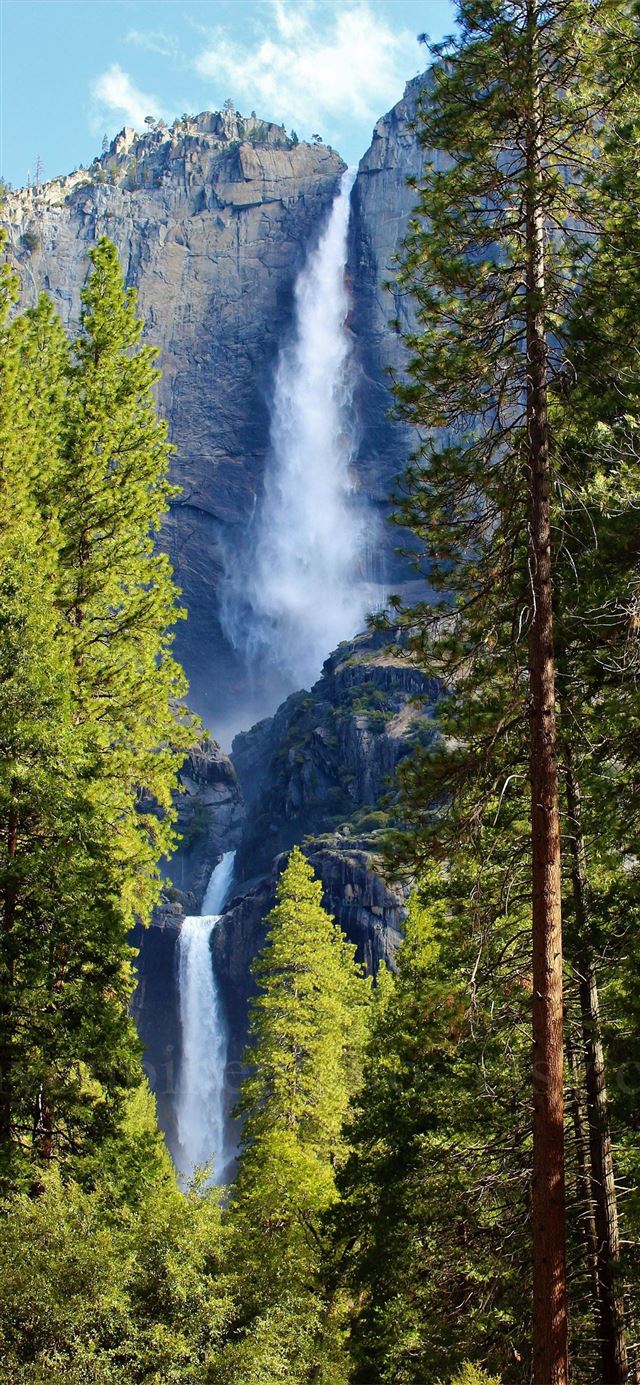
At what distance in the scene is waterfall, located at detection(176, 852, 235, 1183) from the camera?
2990 inches

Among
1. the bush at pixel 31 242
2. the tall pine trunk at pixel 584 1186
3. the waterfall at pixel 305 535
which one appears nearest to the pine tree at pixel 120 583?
the tall pine trunk at pixel 584 1186

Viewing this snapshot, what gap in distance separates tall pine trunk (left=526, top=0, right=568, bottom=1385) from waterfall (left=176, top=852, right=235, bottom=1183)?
67.8m

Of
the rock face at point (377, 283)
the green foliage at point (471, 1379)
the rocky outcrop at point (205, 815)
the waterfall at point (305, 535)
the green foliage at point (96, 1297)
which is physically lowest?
→ the green foliage at point (471, 1379)

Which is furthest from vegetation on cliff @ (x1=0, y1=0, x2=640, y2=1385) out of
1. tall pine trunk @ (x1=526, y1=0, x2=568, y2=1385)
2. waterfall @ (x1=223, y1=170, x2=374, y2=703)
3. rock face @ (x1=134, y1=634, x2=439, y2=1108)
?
waterfall @ (x1=223, y1=170, x2=374, y2=703)

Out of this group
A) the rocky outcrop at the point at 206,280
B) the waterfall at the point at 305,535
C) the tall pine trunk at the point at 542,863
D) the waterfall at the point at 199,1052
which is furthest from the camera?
the rocky outcrop at the point at 206,280

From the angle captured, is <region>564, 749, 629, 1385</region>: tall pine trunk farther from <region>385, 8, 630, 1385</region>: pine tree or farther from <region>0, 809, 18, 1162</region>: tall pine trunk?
<region>0, 809, 18, 1162</region>: tall pine trunk

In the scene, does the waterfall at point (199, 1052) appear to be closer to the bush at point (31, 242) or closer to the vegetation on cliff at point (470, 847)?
the vegetation on cliff at point (470, 847)

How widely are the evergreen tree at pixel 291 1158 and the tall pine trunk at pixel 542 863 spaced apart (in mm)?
4128

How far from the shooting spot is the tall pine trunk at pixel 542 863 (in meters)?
7.79

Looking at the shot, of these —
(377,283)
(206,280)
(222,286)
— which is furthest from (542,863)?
(206,280)

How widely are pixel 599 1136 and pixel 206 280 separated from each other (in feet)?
542

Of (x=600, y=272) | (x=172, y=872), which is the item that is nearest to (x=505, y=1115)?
(x=600, y=272)

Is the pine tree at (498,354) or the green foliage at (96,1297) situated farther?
the green foliage at (96,1297)

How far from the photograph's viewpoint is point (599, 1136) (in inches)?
423
